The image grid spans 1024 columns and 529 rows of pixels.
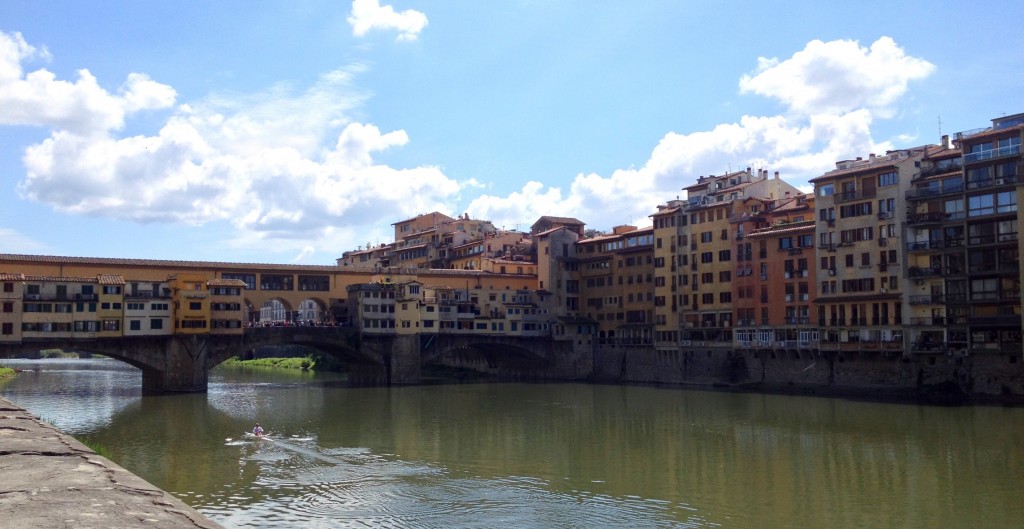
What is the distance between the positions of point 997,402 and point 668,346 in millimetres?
29187

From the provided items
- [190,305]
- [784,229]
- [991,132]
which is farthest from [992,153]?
[190,305]

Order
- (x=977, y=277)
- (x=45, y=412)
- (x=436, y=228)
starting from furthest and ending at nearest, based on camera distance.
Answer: (x=436, y=228) → (x=977, y=277) → (x=45, y=412)

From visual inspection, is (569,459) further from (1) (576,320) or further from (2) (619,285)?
(2) (619,285)

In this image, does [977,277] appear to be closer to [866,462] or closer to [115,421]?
[866,462]

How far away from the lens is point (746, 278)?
71000 millimetres

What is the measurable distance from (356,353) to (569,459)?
4347cm

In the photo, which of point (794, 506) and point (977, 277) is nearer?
point (794, 506)

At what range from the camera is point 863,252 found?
6181 cm

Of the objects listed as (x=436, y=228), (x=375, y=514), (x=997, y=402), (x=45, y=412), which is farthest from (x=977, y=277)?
(x=436, y=228)

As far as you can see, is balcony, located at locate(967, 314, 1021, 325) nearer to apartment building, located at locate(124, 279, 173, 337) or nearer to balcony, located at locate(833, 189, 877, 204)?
balcony, located at locate(833, 189, 877, 204)

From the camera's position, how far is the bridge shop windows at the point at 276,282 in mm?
76312

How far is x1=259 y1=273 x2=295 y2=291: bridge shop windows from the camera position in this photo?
76312mm

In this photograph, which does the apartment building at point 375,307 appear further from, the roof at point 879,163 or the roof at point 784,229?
the roof at point 879,163

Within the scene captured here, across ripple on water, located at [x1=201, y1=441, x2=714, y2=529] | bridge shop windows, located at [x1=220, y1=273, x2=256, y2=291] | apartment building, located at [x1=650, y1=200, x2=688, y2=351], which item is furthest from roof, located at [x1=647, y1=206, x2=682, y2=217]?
ripple on water, located at [x1=201, y1=441, x2=714, y2=529]
